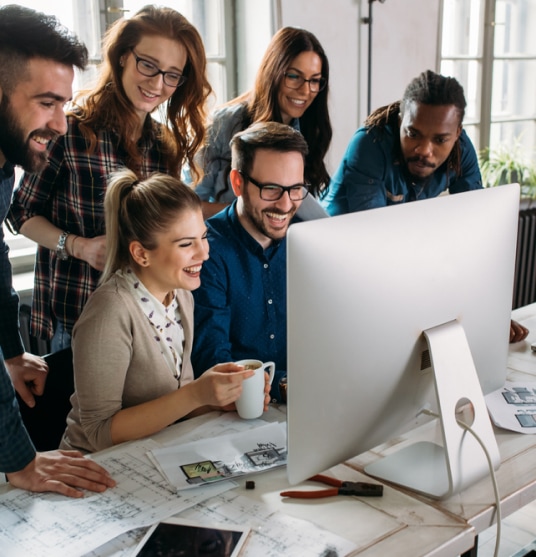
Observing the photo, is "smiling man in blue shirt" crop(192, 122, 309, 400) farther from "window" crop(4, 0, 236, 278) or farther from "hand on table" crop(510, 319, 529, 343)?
"window" crop(4, 0, 236, 278)

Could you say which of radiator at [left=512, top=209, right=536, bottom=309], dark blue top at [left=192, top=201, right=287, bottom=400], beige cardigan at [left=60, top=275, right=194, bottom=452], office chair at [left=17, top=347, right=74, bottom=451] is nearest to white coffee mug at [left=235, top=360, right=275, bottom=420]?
beige cardigan at [left=60, top=275, right=194, bottom=452]

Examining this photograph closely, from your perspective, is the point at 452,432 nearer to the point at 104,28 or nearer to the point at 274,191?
the point at 274,191

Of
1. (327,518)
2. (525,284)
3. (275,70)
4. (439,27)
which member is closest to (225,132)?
(275,70)

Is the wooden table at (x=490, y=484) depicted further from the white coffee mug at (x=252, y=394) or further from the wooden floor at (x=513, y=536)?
the wooden floor at (x=513, y=536)

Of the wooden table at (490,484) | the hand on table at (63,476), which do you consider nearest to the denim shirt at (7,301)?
the hand on table at (63,476)

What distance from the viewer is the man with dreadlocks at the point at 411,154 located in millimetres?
2129

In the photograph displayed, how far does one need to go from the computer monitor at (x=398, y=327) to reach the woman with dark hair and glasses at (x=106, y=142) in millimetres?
1038

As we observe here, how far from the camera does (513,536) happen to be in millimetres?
2283

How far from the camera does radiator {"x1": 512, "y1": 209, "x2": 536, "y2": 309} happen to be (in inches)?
167

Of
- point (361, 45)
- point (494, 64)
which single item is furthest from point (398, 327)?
point (494, 64)

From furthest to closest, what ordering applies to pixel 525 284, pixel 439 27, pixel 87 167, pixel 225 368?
pixel 525 284
pixel 439 27
pixel 87 167
pixel 225 368

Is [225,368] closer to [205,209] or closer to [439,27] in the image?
[205,209]

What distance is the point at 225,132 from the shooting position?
2.34 m

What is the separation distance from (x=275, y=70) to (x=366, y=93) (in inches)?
58.2
